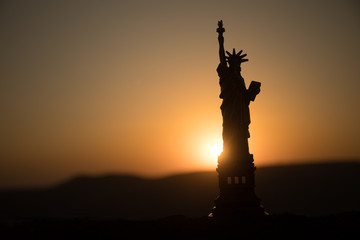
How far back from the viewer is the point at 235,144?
14.2 m

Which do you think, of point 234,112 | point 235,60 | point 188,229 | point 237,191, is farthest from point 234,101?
point 188,229

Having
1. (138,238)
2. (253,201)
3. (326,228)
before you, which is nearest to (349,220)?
(326,228)

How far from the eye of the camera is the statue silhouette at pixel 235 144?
1338 centimetres

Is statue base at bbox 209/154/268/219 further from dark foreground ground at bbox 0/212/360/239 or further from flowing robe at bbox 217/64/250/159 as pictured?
flowing robe at bbox 217/64/250/159

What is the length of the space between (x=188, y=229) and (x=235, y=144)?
4153 millimetres

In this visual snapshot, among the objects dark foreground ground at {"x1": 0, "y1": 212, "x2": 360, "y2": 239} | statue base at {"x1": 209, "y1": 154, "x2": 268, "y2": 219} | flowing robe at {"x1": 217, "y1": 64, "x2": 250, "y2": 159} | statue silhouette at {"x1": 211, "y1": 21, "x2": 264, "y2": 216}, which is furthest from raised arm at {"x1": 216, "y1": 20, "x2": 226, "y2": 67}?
dark foreground ground at {"x1": 0, "y1": 212, "x2": 360, "y2": 239}

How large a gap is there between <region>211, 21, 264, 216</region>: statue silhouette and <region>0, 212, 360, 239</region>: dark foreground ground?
0.78 metres

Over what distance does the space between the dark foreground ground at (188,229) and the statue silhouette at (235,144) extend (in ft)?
2.56

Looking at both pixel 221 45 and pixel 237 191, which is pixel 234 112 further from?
pixel 237 191

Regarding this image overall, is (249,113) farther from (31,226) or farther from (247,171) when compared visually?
(31,226)

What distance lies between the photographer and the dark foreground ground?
11.3m

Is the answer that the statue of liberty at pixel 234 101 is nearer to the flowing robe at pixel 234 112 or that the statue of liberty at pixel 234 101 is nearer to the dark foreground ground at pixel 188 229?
the flowing robe at pixel 234 112

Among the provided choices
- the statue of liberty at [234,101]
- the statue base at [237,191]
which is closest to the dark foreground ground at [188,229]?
the statue base at [237,191]

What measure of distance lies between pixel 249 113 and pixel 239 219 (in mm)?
4524
